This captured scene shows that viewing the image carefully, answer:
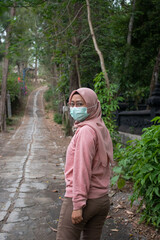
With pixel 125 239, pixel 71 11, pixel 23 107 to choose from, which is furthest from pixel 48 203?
pixel 23 107

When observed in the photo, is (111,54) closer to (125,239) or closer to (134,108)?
(134,108)

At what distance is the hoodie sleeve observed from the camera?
1.97 m

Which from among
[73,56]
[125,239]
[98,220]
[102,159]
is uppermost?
[73,56]

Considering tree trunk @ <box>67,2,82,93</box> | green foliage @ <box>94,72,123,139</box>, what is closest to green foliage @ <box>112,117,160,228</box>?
green foliage @ <box>94,72,123,139</box>

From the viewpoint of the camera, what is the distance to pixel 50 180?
607 cm

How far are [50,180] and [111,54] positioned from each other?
7.78 meters

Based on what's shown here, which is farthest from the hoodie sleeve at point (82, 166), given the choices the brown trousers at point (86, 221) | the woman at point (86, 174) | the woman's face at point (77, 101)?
the woman's face at point (77, 101)

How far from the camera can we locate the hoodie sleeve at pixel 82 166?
1.97m

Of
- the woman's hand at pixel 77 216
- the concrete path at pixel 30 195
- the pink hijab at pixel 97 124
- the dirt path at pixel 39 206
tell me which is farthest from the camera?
the concrete path at pixel 30 195

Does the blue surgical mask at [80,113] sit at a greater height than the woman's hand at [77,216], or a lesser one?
greater

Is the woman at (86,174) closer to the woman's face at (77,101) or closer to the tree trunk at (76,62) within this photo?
the woman's face at (77,101)

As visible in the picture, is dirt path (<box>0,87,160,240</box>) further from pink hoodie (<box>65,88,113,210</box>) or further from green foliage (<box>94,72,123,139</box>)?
green foliage (<box>94,72,123,139</box>)

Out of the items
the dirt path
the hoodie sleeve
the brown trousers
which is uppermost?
the hoodie sleeve

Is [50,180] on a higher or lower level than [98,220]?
lower
